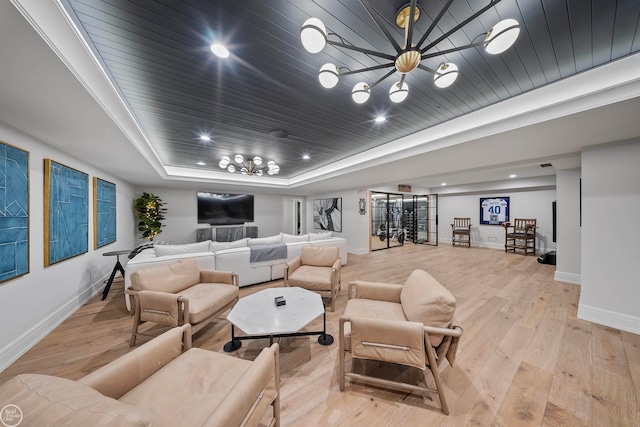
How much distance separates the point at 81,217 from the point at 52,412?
12.4ft

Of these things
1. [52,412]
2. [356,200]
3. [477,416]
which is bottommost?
[477,416]

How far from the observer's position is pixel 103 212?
380 centimetres

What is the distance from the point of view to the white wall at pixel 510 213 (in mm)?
6329

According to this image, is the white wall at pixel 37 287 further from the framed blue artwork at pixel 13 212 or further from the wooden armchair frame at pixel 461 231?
the wooden armchair frame at pixel 461 231

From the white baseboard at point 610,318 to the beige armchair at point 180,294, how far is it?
4314 mm

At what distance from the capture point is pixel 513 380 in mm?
1702

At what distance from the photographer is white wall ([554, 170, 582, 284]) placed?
12.3 ft

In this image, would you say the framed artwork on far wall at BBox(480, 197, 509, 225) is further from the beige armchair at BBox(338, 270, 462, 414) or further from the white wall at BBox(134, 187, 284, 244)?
the white wall at BBox(134, 187, 284, 244)

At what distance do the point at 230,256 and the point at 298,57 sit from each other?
299cm

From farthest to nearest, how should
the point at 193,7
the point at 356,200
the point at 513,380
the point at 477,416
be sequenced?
the point at 356,200, the point at 513,380, the point at 477,416, the point at 193,7

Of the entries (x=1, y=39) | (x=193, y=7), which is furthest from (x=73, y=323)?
(x=193, y=7)

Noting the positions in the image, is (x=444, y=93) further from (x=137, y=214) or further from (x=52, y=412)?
(x=137, y=214)

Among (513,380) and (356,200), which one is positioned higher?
(356,200)

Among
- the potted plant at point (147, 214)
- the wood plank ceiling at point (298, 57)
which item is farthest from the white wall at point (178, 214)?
the wood plank ceiling at point (298, 57)
